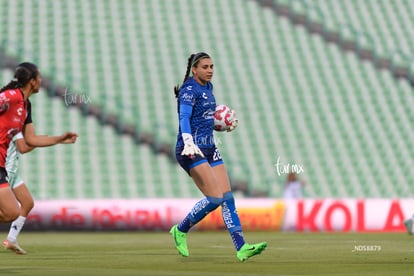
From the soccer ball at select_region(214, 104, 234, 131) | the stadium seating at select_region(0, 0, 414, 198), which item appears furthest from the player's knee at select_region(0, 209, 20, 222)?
the stadium seating at select_region(0, 0, 414, 198)

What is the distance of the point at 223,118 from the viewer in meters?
11.7

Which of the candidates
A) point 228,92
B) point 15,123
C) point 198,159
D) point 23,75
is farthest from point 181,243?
point 228,92

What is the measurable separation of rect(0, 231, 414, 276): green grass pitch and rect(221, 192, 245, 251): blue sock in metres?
0.23

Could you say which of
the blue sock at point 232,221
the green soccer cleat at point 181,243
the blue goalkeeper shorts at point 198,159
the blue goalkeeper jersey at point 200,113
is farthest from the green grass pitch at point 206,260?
the blue goalkeeper jersey at point 200,113

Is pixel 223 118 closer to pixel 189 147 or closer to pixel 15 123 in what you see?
pixel 189 147

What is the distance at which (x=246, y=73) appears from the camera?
90.9 feet

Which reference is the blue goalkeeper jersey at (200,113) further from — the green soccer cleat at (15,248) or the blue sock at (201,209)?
the green soccer cleat at (15,248)

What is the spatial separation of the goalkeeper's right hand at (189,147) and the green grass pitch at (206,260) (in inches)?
44.8

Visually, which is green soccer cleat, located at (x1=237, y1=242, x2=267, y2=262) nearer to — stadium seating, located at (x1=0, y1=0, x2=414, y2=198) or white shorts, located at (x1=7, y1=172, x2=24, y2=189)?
white shorts, located at (x1=7, y1=172, x2=24, y2=189)

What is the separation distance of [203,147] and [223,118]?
43 centimetres

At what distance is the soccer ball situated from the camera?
11.7 meters

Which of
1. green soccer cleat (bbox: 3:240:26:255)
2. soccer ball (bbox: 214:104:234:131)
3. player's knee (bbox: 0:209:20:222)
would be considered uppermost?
soccer ball (bbox: 214:104:234:131)

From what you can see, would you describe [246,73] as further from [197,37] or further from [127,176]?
[127,176]

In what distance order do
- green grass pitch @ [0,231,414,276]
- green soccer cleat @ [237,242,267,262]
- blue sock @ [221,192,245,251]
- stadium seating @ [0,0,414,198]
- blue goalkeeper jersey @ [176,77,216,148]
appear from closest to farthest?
green grass pitch @ [0,231,414,276], green soccer cleat @ [237,242,267,262], blue sock @ [221,192,245,251], blue goalkeeper jersey @ [176,77,216,148], stadium seating @ [0,0,414,198]
